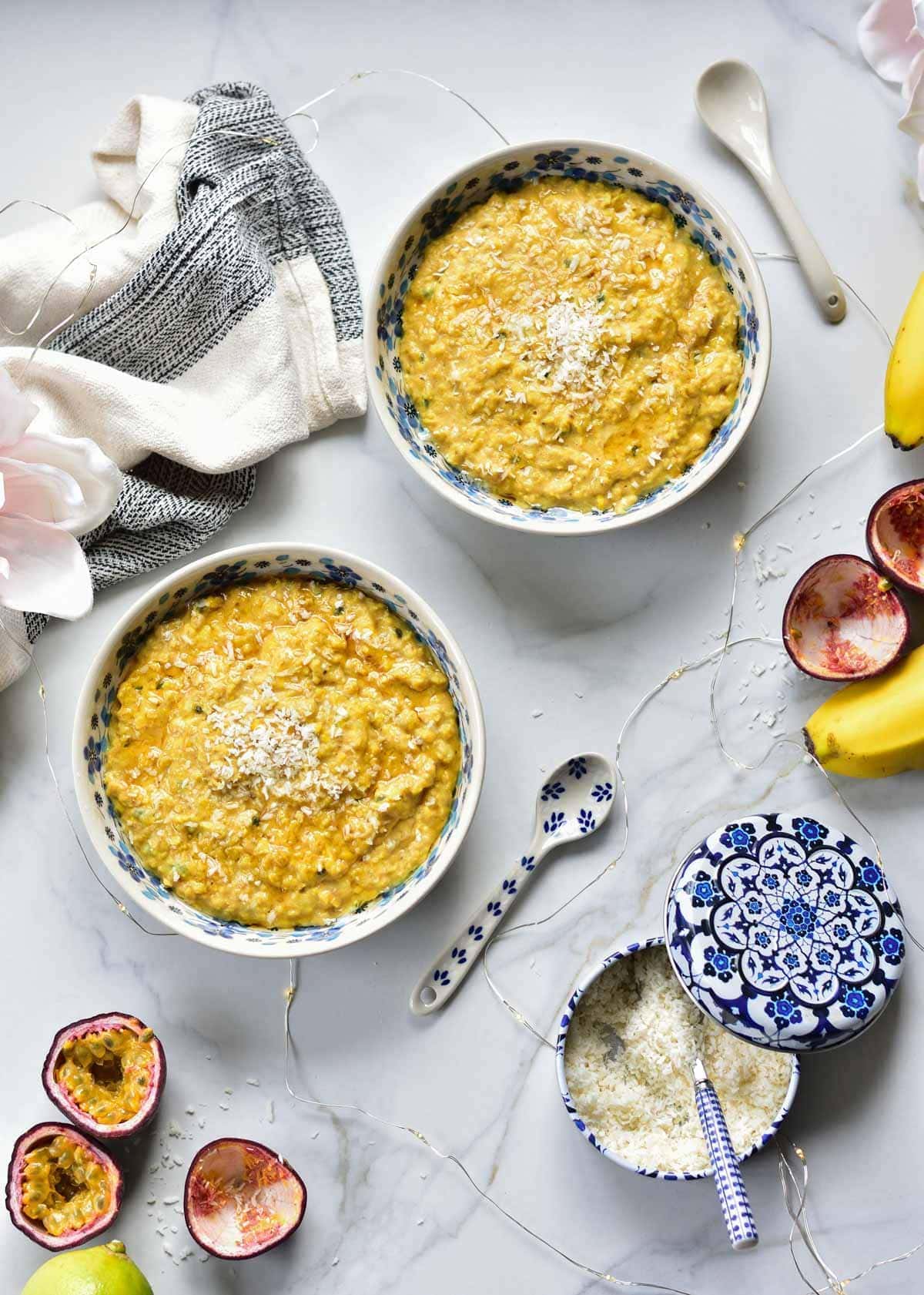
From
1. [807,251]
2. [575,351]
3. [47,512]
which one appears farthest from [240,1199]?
[807,251]

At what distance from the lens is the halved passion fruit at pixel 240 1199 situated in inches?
89.9

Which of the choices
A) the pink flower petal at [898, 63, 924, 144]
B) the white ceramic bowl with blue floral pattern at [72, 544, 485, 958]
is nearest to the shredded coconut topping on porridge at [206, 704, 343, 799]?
the white ceramic bowl with blue floral pattern at [72, 544, 485, 958]

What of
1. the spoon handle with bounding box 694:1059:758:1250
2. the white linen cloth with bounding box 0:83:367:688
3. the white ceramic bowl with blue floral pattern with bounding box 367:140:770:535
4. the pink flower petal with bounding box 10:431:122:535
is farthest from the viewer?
the white linen cloth with bounding box 0:83:367:688

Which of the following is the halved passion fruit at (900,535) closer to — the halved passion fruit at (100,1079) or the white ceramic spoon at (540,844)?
the white ceramic spoon at (540,844)

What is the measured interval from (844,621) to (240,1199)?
5.71 ft

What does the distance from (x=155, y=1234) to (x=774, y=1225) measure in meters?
1.30

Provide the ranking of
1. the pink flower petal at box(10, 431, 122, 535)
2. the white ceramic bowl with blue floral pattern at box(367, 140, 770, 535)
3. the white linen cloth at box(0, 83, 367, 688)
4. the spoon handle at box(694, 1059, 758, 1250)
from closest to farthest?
1. the spoon handle at box(694, 1059, 758, 1250)
2. the pink flower petal at box(10, 431, 122, 535)
3. the white ceramic bowl with blue floral pattern at box(367, 140, 770, 535)
4. the white linen cloth at box(0, 83, 367, 688)


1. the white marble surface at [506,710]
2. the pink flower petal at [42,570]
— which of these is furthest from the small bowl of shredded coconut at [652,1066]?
the pink flower petal at [42,570]

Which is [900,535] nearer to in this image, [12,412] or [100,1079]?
[12,412]

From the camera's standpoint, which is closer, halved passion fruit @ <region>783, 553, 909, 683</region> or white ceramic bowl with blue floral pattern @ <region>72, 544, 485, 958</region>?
white ceramic bowl with blue floral pattern @ <region>72, 544, 485, 958</region>

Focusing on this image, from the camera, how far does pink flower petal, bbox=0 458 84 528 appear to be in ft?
6.77

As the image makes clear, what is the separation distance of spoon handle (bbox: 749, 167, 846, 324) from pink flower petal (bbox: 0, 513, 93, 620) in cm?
158

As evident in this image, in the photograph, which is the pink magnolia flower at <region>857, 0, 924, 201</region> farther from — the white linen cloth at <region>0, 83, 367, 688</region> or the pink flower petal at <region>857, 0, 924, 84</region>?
the white linen cloth at <region>0, 83, 367, 688</region>

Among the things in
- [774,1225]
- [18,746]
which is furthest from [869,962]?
[18,746]
